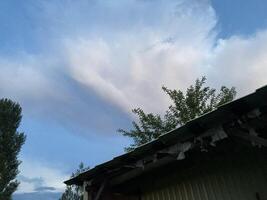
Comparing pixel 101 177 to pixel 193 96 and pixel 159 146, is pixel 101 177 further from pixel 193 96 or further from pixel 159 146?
pixel 193 96

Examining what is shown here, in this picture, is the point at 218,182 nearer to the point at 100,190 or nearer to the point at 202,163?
the point at 202,163

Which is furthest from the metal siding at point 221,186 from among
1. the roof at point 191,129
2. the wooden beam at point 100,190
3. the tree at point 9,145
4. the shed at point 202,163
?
the tree at point 9,145

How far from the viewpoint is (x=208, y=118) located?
4379 millimetres

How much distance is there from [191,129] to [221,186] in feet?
6.30

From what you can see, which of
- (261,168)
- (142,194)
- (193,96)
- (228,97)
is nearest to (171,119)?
(193,96)

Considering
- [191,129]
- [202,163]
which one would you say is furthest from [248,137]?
[202,163]

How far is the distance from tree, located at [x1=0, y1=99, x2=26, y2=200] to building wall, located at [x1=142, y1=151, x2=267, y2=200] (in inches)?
741

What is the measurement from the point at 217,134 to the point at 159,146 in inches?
42.3

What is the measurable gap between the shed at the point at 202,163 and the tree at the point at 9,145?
718 inches

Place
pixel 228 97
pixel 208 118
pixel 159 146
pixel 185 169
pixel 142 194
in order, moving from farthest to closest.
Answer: pixel 228 97
pixel 142 194
pixel 185 169
pixel 159 146
pixel 208 118

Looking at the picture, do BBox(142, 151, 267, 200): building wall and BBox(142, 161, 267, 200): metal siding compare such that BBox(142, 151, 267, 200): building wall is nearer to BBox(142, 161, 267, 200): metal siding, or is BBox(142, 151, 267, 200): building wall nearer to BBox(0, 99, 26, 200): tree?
BBox(142, 161, 267, 200): metal siding

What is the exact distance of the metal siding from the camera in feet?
17.7

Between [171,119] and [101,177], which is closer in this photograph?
[101,177]

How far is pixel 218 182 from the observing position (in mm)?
5918
